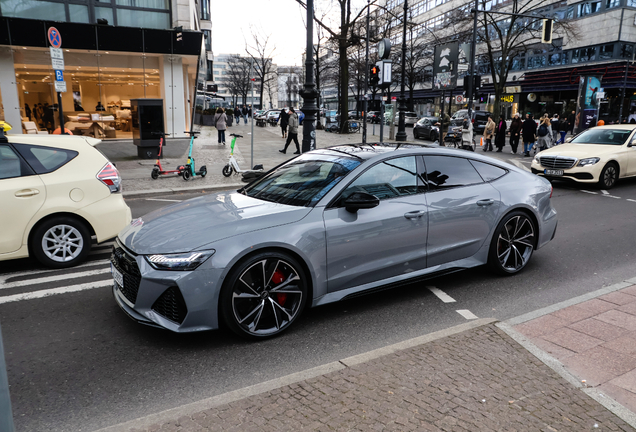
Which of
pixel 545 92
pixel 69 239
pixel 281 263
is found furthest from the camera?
pixel 545 92

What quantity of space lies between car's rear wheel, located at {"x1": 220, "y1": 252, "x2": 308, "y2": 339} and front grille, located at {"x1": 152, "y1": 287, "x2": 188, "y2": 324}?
0.30 m

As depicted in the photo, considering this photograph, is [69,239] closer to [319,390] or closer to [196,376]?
[196,376]

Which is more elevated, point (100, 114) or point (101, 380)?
point (100, 114)

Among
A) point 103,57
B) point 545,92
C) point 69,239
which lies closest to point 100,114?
point 103,57

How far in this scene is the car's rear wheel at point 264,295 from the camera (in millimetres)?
3715

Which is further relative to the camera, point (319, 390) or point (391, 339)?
point (391, 339)

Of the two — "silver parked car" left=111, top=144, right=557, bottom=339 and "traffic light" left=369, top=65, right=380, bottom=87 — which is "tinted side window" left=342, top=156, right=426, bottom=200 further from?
"traffic light" left=369, top=65, right=380, bottom=87

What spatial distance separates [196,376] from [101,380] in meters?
0.66

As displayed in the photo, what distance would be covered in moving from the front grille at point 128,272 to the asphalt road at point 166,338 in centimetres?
42

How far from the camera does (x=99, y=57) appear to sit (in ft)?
76.2

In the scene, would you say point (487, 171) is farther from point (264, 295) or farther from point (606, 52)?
point (606, 52)

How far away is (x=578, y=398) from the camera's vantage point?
2963 mm

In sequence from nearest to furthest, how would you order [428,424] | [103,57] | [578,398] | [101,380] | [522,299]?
[428,424], [578,398], [101,380], [522,299], [103,57]

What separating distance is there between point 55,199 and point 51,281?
958 mm
